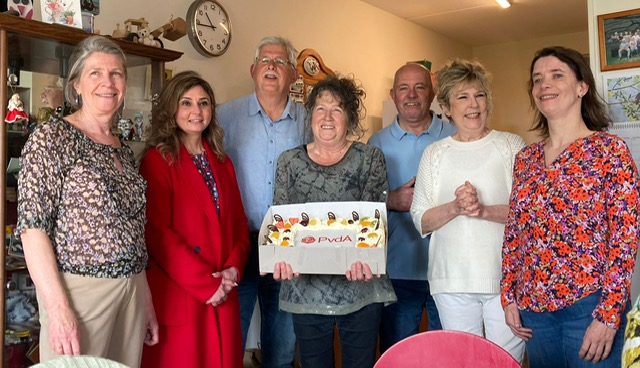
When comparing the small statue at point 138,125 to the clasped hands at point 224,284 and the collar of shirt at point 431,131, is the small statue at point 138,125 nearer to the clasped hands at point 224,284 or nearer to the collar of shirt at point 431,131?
the clasped hands at point 224,284

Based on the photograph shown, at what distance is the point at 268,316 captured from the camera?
258 centimetres

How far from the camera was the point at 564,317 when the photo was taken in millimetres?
1569

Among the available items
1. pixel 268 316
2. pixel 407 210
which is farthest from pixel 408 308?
pixel 268 316

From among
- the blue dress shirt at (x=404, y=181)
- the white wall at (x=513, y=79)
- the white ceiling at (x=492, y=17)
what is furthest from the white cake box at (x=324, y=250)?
the white wall at (x=513, y=79)

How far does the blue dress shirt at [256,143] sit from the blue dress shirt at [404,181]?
42 centimetres

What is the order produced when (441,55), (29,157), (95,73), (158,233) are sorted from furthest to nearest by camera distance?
1. (441,55)
2. (158,233)
3. (95,73)
4. (29,157)

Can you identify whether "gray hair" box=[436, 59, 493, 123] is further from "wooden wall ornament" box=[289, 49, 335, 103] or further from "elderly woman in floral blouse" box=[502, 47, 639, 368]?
"wooden wall ornament" box=[289, 49, 335, 103]

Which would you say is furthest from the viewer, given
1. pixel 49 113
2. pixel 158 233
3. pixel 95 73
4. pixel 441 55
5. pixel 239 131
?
pixel 441 55

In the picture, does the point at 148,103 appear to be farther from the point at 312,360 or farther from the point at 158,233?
the point at 312,360

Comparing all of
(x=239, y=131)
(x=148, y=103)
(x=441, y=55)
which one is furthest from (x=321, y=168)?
(x=441, y=55)

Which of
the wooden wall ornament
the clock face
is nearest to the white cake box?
the clock face

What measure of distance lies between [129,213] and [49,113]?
85cm

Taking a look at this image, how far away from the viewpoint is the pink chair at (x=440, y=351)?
1218 millimetres

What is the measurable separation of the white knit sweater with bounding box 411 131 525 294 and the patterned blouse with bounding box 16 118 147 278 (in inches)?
39.3
